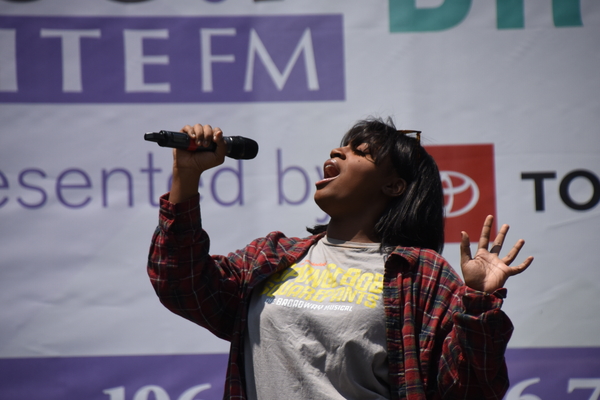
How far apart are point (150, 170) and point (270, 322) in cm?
111

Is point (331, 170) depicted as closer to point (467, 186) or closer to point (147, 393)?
point (467, 186)

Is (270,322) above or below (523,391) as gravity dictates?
above

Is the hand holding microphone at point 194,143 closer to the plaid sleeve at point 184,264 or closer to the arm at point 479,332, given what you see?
the plaid sleeve at point 184,264

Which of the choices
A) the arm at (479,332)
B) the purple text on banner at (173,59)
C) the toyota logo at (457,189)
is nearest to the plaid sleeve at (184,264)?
the arm at (479,332)

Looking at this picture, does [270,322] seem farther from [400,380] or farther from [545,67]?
[545,67]

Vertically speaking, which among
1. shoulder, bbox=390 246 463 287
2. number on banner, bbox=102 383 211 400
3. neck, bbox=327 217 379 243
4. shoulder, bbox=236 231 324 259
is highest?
neck, bbox=327 217 379 243

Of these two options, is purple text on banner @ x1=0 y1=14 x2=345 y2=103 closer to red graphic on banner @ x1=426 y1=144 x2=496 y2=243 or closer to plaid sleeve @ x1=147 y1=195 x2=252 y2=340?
red graphic on banner @ x1=426 y1=144 x2=496 y2=243

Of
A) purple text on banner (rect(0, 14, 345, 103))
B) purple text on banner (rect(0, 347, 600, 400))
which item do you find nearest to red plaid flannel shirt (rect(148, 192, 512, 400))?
purple text on banner (rect(0, 347, 600, 400))

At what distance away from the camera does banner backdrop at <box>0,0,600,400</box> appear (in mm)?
2367

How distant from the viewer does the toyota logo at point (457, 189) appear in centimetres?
249

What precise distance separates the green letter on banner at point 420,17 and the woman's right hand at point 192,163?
124 centimetres

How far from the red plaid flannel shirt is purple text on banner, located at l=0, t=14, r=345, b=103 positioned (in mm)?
955

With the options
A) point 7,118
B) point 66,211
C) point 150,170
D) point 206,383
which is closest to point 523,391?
point 206,383

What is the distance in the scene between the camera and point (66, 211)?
7.86ft
